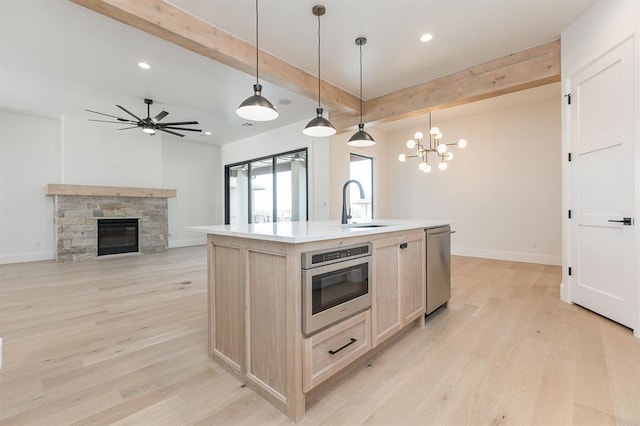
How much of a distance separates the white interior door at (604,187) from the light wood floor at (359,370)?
0.94 ft

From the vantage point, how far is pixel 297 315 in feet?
4.90

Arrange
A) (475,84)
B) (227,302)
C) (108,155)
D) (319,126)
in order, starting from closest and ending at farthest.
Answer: (227,302), (319,126), (475,84), (108,155)

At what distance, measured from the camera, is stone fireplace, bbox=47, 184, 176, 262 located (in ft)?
19.4

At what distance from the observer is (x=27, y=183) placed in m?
5.81

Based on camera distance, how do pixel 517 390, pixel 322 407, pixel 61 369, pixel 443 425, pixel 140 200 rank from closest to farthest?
pixel 443 425 → pixel 322 407 → pixel 517 390 → pixel 61 369 → pixel 140 200

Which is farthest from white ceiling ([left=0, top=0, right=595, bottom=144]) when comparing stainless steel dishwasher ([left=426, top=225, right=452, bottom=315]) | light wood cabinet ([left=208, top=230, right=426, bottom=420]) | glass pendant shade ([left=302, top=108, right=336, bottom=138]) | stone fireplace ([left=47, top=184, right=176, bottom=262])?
light wood cabinet ([left=208, top=230, right=426, bottom=420])

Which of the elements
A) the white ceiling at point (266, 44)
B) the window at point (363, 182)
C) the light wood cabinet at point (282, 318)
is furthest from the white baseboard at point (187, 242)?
the light wood cabinet at point (282, 318)

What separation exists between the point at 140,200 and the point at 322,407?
6.97 metres

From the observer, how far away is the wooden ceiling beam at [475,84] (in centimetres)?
335

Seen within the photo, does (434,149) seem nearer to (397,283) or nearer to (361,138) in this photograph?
(361,138)

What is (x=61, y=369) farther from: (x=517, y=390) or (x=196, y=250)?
(x=196, y=250)

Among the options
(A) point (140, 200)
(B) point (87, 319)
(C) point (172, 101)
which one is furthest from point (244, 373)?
(A) point (140, 200)

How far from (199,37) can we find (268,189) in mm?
4473

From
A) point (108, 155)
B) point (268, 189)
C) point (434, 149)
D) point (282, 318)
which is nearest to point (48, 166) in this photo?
point (108, 155)
